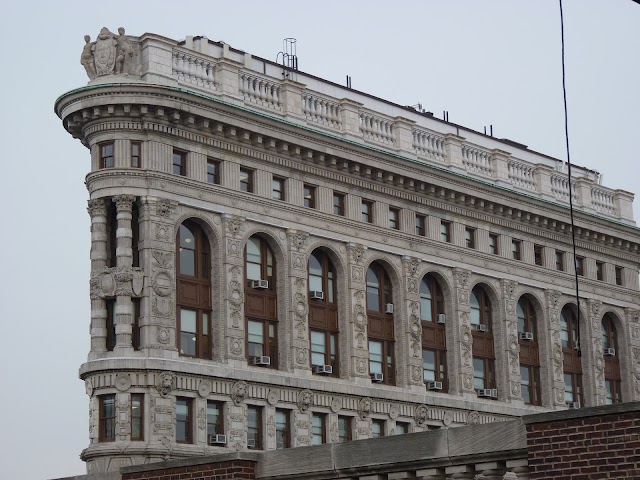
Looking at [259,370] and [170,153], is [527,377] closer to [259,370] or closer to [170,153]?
[259,370]

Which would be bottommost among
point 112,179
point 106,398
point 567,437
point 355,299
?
point 567,437

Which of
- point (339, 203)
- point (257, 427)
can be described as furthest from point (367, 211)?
point (257, 427)

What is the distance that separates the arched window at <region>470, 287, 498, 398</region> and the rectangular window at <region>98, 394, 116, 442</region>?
806 inches

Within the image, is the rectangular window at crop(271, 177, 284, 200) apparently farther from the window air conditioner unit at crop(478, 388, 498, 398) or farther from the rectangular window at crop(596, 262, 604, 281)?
the rectangular window at crop(596, 262, 604, 281)

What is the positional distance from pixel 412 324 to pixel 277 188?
9381mm

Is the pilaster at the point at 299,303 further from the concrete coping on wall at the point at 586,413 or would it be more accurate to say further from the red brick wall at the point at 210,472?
the concrete coping on wall at the point at 586,413

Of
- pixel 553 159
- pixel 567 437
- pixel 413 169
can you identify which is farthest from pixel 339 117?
pixel 567 437

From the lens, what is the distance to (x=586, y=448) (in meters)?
18.1

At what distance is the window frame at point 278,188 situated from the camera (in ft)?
191

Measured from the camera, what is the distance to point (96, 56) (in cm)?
5544

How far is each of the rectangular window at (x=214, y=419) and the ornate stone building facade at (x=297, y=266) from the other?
0.10 m

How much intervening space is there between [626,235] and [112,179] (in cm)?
3360

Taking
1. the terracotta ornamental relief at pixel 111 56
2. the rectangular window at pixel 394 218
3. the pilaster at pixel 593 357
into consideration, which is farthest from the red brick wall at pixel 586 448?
the pilaster at pixel 593 357

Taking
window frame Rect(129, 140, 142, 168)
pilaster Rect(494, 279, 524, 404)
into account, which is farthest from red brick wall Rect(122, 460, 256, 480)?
pilaster Rect(494, 279, 524, 404)
